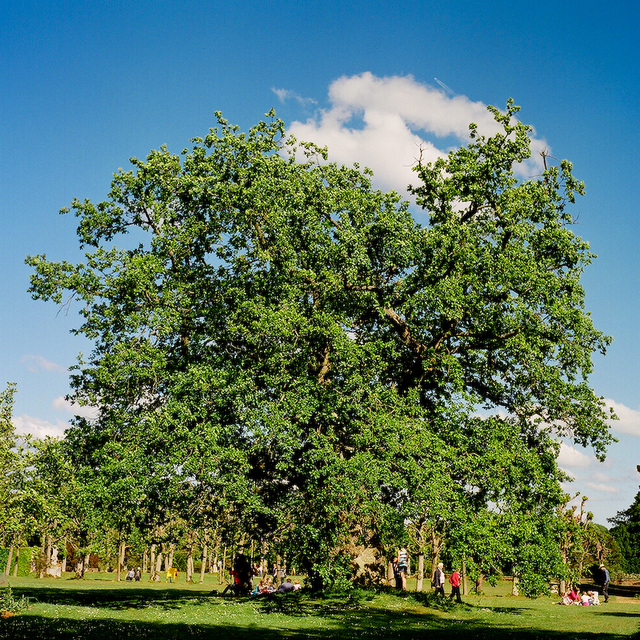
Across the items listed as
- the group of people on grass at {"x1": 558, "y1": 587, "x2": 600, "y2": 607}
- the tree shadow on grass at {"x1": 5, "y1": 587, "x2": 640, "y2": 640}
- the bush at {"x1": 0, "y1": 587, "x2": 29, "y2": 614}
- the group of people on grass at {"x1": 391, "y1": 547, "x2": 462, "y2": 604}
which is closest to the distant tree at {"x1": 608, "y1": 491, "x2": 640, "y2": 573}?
the group of people on grass at {"x1": 558, "y1": 587, "x2": 600, "y2": 607}

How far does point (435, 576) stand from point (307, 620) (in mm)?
14337

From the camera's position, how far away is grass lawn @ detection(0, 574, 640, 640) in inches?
716

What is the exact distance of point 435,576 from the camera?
34.9m

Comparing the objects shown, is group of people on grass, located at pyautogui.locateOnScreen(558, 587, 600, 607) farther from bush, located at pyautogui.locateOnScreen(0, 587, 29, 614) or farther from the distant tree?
the distant tree

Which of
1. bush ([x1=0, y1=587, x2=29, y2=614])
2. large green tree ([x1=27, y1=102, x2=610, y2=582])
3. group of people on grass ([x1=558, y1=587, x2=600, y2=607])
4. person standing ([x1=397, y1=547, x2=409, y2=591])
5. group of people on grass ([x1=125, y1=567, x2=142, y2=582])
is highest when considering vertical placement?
large green tree ([x1=27, y1=102, x2=610, y2=582])

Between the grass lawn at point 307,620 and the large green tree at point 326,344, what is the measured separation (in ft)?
8.15

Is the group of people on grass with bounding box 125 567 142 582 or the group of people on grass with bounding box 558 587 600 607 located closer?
the group of people on grass with bounding box 558 587 600 607

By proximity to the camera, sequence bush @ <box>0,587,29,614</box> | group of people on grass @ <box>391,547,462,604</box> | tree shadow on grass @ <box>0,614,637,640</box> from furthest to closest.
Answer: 1. group of people on grass @ <box>391,547,462,604</box>
2. bush @ <box>0,587,29,614</box>
3. tree shadow on grass @ <box>0,614,637,640</box>

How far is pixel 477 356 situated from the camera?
28.9 metres

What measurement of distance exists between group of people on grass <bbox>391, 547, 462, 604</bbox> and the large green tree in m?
7.24

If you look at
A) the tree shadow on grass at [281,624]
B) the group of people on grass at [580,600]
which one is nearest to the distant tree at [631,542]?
the group of people on grass at [580,600]

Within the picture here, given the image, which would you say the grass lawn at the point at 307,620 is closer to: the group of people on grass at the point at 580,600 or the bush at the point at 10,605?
the bush at the point at 10,605

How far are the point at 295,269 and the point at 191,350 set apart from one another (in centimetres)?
562

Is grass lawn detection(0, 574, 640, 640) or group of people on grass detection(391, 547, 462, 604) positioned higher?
group of people on grass detection(391, 547, 462, 604)
